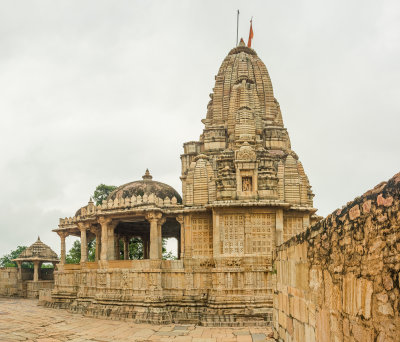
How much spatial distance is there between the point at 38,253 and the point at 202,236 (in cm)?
1753

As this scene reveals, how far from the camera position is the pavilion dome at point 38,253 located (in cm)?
3148

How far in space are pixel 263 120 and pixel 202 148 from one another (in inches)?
133

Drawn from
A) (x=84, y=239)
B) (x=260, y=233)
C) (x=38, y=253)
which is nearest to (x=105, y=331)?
(x=260, y=233)

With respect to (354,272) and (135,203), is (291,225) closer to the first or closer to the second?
(135,203)

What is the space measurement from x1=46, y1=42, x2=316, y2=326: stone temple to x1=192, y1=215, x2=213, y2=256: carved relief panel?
1.6 inches

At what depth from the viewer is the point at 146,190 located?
20359 mm

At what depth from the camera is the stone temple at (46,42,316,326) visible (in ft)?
56.7

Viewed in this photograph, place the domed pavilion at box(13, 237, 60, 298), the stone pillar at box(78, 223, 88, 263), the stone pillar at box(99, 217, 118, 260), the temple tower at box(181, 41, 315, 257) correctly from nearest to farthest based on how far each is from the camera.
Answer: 1. the temple tower at box(181, 41, 315, 257)
2. the stone pillar at box(99, 217, 118, 260)
3. the stone pillar at box(78, 223, 88, 263)
4. the domed pavilion at box(13, 237, 60, 298)

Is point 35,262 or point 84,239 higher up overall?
point 84,239

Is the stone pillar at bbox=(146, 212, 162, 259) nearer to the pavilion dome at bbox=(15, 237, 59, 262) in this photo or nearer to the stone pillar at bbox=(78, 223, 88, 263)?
the stone pillar at bbox=(78, 223, 88, 263)

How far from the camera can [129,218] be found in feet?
66.6

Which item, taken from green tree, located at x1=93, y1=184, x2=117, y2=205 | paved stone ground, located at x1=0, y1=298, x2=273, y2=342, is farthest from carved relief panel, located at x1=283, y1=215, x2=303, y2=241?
green tree, located at x1=93, y1=184, x2=117, y2=205

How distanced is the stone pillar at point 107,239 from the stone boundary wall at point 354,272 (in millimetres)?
14361

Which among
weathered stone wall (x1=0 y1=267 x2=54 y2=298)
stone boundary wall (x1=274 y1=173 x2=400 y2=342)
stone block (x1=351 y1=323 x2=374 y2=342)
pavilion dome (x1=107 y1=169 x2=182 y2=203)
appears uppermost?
pavilion dome (x1=107 y1=169 x2=182 y2=203)
